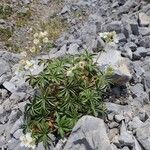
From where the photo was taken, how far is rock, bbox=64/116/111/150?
7586 mm

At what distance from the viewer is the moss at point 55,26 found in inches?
565

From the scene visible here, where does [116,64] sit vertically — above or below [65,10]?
above

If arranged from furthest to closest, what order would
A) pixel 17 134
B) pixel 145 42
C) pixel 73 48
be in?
pixel 73 48
pixel 145 42
pixel 17 134

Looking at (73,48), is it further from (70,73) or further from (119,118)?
(119,118)

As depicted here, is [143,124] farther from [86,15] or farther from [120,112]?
[86,15]

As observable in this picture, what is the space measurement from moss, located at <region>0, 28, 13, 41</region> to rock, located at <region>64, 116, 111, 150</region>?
7.56 metres

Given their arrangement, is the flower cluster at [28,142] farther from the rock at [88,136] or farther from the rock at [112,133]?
the rock at [112,133]

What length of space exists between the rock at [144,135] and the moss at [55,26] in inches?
267

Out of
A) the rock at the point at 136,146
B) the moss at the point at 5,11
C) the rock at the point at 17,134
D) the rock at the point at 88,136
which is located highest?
the rock at the point at 88,136

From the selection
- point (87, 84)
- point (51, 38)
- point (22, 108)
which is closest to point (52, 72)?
point (87, 84)

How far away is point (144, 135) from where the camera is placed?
7938 mm

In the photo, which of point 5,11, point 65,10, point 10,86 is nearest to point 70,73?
point 10,86

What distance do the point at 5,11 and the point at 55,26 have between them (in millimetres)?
2292

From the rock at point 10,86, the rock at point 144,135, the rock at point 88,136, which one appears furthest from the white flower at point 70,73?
the rock at point 10,86
